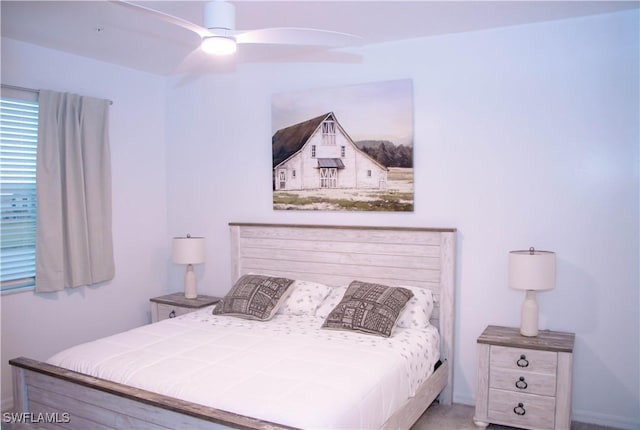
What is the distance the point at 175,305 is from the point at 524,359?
266cm

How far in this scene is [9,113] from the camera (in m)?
3.55

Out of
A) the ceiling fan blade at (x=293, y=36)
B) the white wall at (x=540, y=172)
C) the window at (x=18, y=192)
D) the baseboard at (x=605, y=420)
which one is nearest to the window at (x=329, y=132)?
the white wall at (x=540, y=172)

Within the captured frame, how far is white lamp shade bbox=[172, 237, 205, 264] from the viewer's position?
13.9 ft

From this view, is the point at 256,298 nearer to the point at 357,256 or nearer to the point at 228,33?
the point at 357,256

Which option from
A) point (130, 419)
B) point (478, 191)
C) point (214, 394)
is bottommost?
point (130, 419)

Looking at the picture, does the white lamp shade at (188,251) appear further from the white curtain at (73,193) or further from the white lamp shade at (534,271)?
the white lamp shade at (534,271)

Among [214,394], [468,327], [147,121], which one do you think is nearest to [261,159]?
[147,121]

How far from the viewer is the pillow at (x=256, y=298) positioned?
3.58 meters

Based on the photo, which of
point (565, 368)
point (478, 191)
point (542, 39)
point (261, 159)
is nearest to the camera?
point (565, 368)

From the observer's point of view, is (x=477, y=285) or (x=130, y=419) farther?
(x=477, y=285)

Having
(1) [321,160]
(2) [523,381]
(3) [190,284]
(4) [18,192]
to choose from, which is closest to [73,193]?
(4) [18,192]

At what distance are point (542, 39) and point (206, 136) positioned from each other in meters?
2.75

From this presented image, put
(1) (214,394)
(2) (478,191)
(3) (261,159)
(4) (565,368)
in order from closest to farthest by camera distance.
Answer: (1) (214,394), (4) (565,368), (2) (478,191), (3) (261,159)

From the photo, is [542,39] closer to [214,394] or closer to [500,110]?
[500,110]
